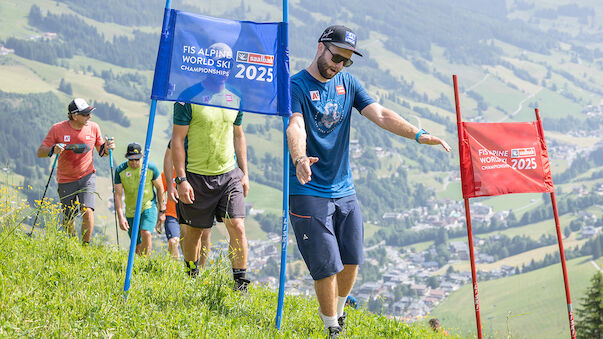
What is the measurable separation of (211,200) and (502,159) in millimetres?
4156

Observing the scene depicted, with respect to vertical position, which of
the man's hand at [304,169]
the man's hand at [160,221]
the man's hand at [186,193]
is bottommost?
the man's hand at [304,169]

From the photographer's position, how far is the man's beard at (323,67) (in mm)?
5582

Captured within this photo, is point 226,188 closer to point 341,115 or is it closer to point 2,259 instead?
point 341,115

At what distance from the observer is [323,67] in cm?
560

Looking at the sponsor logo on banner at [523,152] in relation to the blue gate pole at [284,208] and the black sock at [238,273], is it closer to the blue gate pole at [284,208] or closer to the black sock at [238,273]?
the black sock at [238,273]

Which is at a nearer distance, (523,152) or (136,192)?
(523,152)

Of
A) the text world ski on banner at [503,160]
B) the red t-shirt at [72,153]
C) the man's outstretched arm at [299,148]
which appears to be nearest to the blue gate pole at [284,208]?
the man's outstretched arm at [299,148]

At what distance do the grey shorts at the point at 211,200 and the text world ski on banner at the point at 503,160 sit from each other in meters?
3.15

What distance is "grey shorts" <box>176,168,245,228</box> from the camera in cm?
692

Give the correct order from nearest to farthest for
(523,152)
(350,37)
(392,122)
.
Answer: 1. (350,37)
2. (392,122)
3. (523,152)

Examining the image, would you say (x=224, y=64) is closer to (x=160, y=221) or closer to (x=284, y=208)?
(x=284, y=208)

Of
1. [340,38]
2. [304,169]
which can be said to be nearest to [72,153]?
[340,38]

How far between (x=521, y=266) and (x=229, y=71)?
170 metres

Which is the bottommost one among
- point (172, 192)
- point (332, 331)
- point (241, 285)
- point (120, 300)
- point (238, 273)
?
point (332, 331)
